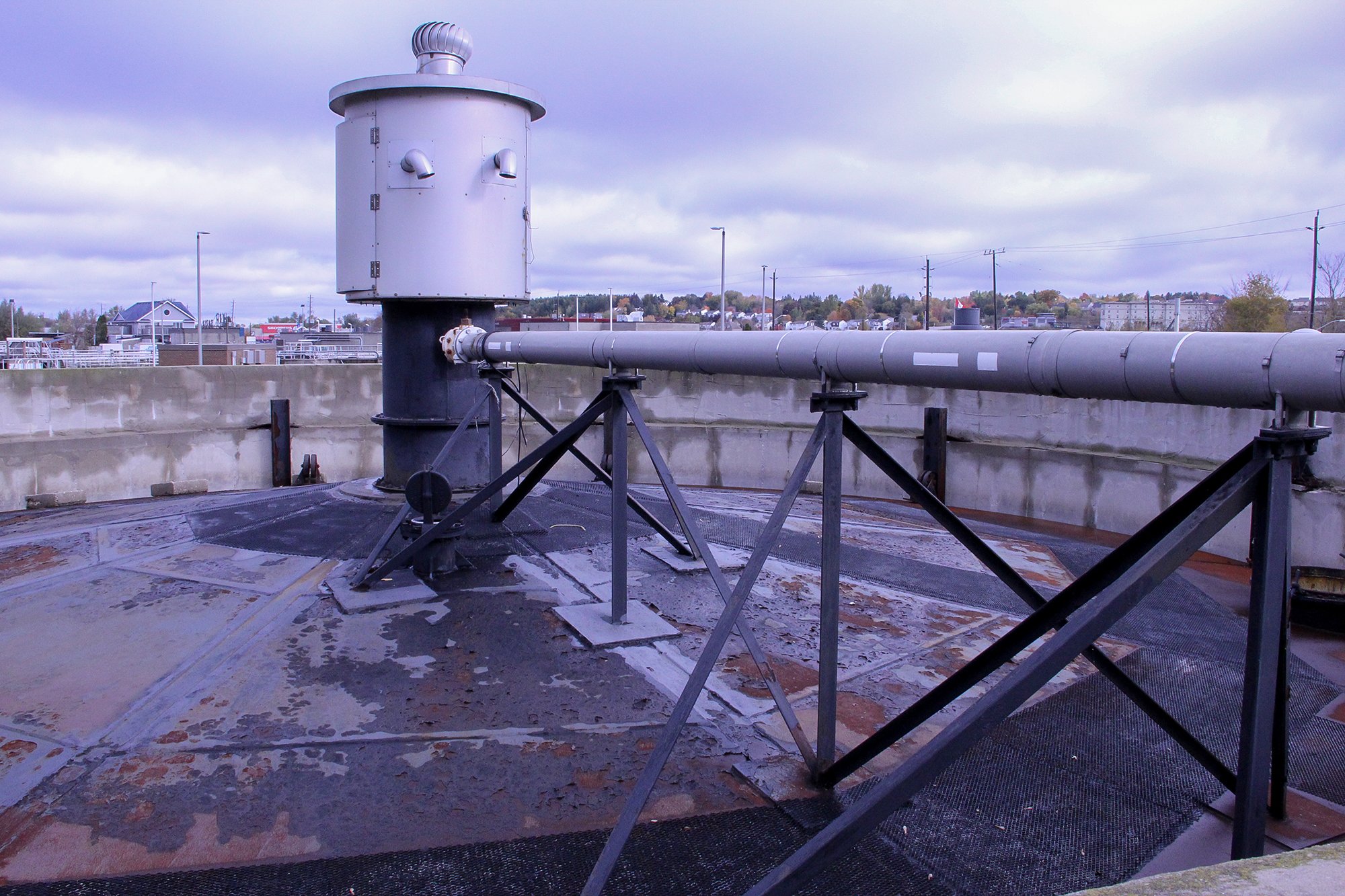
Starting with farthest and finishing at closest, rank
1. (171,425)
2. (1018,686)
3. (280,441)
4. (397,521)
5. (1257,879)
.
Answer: (280,441) → (171,425) → (397,521) → (1018,686) → (1257,879)

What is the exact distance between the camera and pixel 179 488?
46.3 ft

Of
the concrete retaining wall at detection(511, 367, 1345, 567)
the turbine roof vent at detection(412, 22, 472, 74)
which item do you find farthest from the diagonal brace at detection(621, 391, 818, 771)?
the concrete retaining wall at detection(511, 367, 1345, 567)

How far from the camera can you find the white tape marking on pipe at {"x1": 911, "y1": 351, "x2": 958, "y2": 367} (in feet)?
12.1

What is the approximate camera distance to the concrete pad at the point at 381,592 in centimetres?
646

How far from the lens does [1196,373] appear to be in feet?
10.0

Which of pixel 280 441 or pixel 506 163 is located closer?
pixel 506 163

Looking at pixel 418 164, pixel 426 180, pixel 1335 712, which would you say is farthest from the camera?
pixel 426 180

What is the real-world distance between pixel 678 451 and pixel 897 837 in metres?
11.7

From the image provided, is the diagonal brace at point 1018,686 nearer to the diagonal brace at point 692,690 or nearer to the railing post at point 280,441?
the diagonal brace at point 692,690

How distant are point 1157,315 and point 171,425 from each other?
36.0 m

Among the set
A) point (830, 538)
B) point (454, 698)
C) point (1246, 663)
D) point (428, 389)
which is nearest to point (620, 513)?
point (454, 698)

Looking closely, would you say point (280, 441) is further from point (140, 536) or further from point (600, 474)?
point (600, 474)

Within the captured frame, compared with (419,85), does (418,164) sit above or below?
below

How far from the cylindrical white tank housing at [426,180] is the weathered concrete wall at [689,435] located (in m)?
7.17
